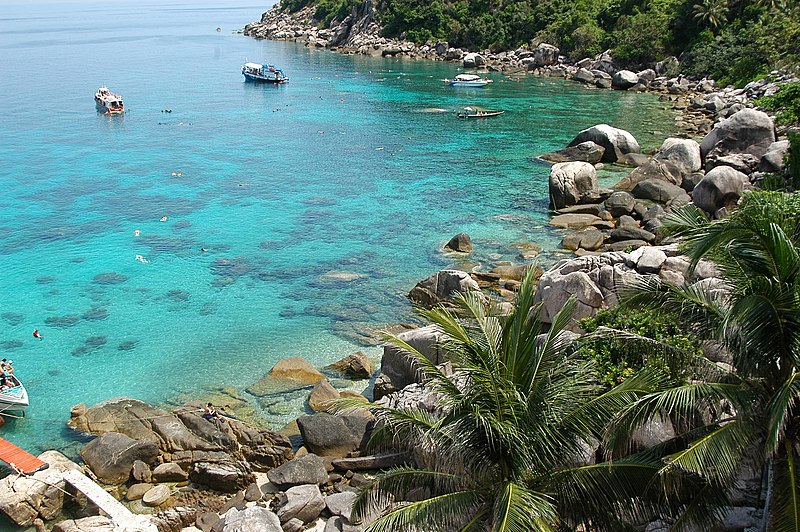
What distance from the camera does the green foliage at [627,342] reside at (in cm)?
1502

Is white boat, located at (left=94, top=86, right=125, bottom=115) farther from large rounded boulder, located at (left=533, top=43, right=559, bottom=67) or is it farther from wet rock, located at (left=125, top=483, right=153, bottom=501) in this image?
wet rock, located at (left=125, top=483, right=153, bottom=501)

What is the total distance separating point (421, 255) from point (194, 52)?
127m

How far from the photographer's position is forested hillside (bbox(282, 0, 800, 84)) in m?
75.2

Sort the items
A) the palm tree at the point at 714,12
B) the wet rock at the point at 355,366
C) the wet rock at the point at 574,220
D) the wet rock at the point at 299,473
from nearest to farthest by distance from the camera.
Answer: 1. the wet rock at the point at 299,473
2. the wet rock at the point at 355,366
3. the wet rock at the point at 574,220
4. the palm tree at the point at 714,12

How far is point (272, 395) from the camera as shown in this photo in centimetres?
2547

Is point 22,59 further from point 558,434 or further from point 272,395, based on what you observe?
point 558,434

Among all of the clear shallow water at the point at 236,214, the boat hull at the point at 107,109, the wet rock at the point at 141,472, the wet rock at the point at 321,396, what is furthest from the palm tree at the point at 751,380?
the boat hull at the point at 107,109

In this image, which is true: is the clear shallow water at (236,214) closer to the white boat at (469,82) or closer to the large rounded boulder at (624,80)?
the white boat at (469,82)

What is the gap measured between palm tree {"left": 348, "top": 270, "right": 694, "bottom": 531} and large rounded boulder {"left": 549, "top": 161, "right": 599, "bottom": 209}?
102 ft

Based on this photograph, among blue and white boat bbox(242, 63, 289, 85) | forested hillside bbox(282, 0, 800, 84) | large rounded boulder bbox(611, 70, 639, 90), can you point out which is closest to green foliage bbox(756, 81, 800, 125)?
forested hillside bbox(282, 0, 800, 84)

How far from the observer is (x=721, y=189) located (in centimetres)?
3772

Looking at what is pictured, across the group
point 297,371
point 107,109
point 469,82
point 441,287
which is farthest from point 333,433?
point 469,82

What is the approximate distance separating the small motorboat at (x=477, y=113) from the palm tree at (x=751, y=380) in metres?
62.8

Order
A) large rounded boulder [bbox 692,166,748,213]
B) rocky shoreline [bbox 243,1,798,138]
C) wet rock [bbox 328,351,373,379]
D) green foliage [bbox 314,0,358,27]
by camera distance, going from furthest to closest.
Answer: green foliage [bbox 314,0,358,27], rocky shoreline [bbox 243,1,798,138], large rounded boulder [bbox 692,166,748,213], wet rock [bbox 328,351,373,379]
